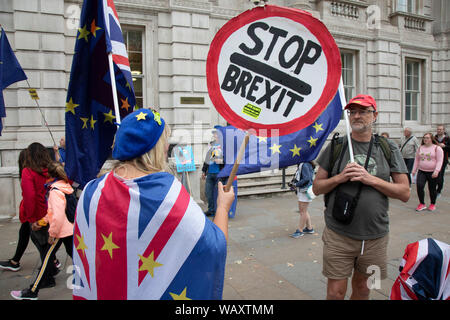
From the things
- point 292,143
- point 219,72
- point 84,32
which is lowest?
point 292,143

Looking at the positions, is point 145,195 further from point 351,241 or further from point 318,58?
point 351,241

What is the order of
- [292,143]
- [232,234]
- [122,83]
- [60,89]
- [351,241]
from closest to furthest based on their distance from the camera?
[351,241] → [292,143] → [122,83] → [232,234] → [60,89]

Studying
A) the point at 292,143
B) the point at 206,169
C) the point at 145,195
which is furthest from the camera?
the point at 206,169

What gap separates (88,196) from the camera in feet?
5.46

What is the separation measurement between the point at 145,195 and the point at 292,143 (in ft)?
5.18

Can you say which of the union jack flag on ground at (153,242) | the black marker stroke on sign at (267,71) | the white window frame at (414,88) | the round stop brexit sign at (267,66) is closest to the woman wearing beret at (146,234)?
the union jack flag on ground at (153,242)

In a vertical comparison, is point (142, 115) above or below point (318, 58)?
below

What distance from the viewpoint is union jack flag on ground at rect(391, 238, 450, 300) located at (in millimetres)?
1667

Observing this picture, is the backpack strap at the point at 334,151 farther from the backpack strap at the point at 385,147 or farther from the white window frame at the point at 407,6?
the white window frame at the point at 407,6

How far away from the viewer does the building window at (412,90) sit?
48.2ft

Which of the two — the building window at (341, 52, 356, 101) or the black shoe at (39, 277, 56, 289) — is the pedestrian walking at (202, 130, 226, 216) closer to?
the black shoe at (39, 277, 56, 289)

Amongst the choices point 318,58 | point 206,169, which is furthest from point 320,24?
point 206,169

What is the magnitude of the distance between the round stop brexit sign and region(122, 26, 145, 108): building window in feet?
25.9

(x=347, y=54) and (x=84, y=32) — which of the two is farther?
(x=347, y=54)
